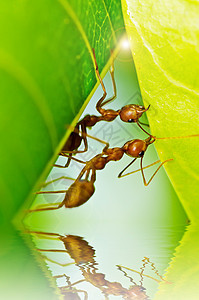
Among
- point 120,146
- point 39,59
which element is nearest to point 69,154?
point 120,146

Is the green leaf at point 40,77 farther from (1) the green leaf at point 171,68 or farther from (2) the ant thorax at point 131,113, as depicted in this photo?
(2) the ant thorax at point 131,113

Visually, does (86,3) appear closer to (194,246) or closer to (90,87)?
(90,87)

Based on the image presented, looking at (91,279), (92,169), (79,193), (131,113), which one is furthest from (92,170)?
(91,279)

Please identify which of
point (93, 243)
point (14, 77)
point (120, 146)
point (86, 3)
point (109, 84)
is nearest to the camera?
point (14, 77)

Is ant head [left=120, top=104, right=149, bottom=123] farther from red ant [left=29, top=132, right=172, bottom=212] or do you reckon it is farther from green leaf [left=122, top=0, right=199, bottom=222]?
green leaf [left=122, top=0, right=199, bottom=222]

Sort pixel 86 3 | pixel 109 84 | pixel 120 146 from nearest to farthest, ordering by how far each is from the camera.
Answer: pixel 86 3 → pixel 109 84 → pixel 120 146

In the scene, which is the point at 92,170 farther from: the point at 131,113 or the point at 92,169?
the point at 131,113
